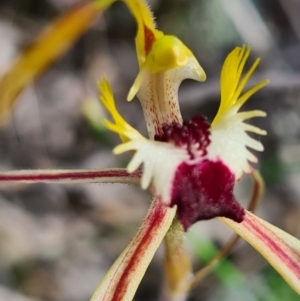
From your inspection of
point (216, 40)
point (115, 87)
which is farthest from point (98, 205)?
point (216, 40)

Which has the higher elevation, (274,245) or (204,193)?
(204,193)

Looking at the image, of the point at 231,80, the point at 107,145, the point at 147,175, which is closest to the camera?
the point at 147,175

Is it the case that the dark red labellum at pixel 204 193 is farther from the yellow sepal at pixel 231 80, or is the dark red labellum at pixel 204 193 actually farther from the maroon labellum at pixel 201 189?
the yellow sepal at pixel 231 80

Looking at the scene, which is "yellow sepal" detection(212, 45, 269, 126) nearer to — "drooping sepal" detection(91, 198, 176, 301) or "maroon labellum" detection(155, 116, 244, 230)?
"maroon labellum" detection(155, 116, 244, 230)

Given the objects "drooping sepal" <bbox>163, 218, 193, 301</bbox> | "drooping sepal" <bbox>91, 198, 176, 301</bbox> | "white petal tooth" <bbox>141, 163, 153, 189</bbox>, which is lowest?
"drooping sepal" <bbox>163, 218, 193, 301</bbox>

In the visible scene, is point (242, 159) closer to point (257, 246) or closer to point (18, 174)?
point (257, 246)

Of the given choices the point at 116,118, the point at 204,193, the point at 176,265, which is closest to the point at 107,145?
the point at 176,265

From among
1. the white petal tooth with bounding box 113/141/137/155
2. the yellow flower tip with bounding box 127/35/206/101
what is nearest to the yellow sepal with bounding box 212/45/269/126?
the yellow flower tip with bounding box 127/35/206/101

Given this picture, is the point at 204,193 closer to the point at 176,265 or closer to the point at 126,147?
the point at 126,147

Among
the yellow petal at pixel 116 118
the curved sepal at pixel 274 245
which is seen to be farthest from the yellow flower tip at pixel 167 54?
the curved sepal at pixel 274 245
